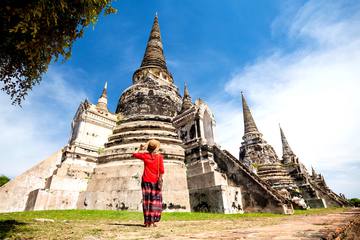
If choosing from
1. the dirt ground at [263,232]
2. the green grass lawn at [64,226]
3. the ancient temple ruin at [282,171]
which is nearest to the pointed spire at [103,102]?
the green grass lawn at [64,226]

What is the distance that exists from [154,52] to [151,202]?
70.2 feet

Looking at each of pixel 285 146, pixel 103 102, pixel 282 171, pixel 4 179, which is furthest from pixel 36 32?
pixel 285 146

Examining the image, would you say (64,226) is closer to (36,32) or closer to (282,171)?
(36,32)

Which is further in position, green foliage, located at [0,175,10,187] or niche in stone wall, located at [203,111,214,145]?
green foliage, located at [0,175,10,187]

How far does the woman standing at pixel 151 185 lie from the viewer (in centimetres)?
494

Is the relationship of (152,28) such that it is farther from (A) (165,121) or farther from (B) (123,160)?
(B) (123,160)

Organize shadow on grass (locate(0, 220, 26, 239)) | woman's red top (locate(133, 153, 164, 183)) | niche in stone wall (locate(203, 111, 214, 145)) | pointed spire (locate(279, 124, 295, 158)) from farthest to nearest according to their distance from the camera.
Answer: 1. pointed spire (locate(279, 124, 295, 158))
2. niche in stone wall (locate(203, 111, 214, 145))
3. woman's red top (locate(133, 153, 164, 183))
4. shadow on grass (locate(0, 220, 26, 239))

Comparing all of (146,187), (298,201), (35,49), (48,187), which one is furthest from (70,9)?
(298,201)

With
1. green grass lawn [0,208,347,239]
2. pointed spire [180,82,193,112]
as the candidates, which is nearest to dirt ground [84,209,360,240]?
green grass lawn [0,208,347,239]

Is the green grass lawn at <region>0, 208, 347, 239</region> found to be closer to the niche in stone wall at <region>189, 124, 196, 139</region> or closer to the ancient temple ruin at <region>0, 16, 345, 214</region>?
the ancient temple ruin at <region>0, 16, 345, 214</region>

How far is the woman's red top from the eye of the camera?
511 cm

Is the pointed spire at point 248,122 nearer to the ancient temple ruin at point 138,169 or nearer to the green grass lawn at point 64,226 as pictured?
the ancient temple ruin at point 138,169

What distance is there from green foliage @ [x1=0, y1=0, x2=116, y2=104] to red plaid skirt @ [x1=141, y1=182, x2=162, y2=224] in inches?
134

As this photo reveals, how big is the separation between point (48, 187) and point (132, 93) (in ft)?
32.7
